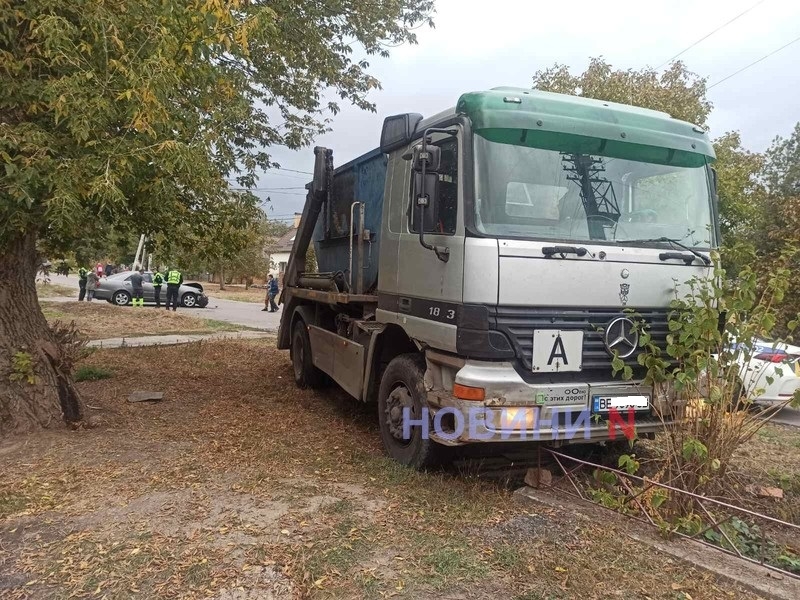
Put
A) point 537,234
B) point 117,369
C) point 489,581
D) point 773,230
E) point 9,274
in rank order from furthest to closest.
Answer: point 773,230, point 117,369, point 9,274, point 537,234, point 489,581

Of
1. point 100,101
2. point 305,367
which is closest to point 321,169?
point 305,367

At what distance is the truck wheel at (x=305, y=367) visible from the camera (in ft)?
25.6

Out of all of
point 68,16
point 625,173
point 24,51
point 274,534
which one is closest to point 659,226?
point 625,173

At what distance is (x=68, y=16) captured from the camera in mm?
Result: 4348

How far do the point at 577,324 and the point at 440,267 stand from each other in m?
1.00

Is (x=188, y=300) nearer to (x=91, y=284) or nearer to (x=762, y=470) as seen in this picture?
(x=91, y=284)

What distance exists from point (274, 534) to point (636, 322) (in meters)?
2.68

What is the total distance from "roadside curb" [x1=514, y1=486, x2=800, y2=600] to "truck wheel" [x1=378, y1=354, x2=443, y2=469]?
0.81 m

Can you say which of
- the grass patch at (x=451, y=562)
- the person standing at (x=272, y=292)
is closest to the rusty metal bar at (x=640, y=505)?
the grass patch at (x=451, y=562)

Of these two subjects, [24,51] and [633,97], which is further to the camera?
[633,97]

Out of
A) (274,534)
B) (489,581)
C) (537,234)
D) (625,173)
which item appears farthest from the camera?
A: (625,173)

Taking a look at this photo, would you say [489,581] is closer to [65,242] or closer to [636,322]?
[636,322]

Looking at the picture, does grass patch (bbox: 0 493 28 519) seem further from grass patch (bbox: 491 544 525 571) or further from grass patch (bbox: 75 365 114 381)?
grass patch (bbox: 75 365 114 381)

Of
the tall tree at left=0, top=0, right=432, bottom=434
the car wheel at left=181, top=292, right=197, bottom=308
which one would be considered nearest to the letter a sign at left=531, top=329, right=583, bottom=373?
the tall tree at left=0, top=0, right=432, bottom=434
